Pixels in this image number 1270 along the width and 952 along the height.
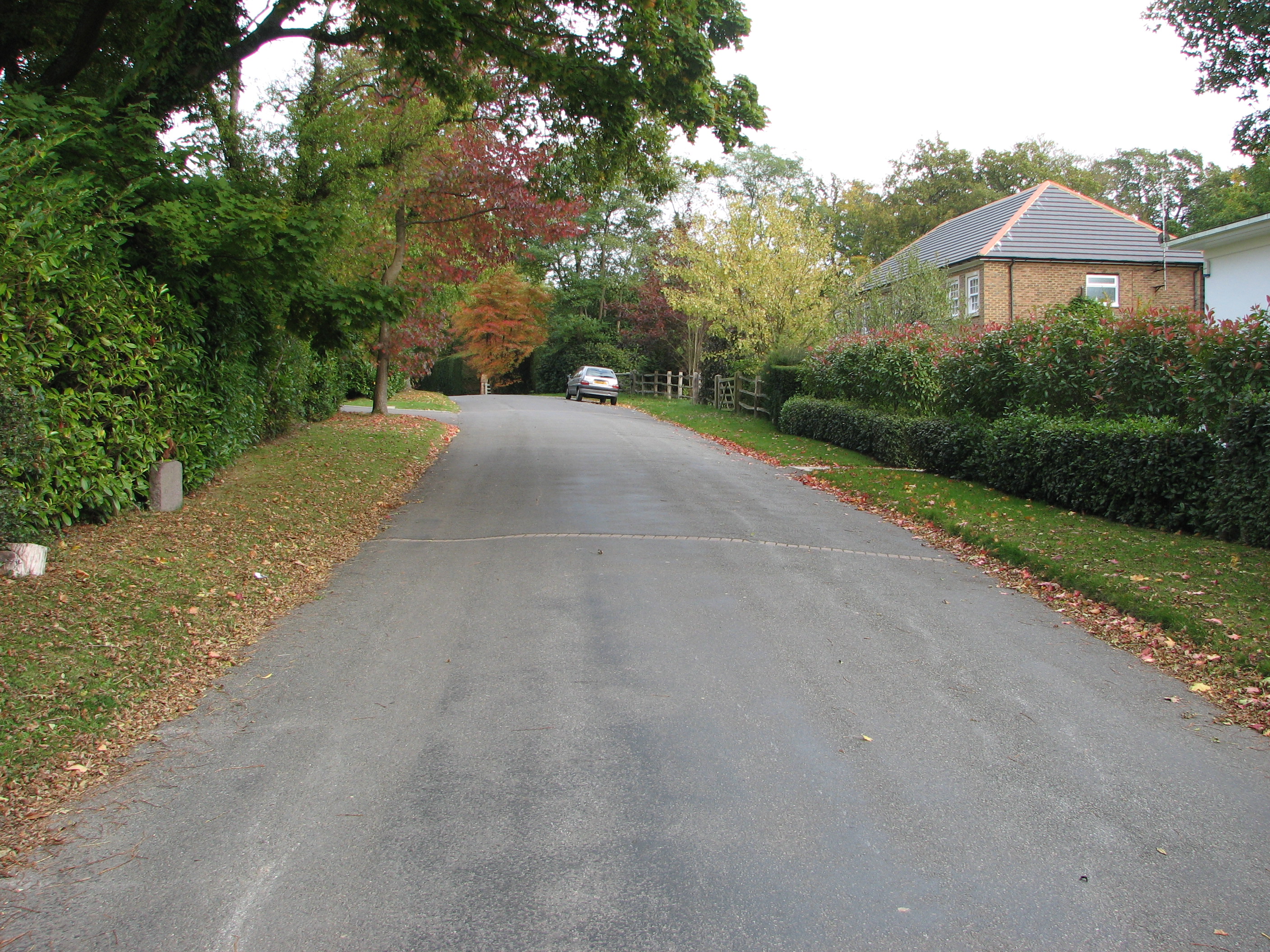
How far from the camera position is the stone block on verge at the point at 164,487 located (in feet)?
30.2

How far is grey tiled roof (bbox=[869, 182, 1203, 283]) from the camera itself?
98.0ft

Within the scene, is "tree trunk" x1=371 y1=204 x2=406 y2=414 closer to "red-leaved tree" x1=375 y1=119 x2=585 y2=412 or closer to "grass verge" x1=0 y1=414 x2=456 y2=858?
"red-leaved tree" x1=375 y1=119 x2=585 y2=412

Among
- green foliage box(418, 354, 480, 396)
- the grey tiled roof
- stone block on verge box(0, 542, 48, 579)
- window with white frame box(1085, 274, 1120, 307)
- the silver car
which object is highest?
the grey tiled roof

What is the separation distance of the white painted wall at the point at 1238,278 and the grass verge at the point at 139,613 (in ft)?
61.5

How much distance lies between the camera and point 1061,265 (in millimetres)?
30031

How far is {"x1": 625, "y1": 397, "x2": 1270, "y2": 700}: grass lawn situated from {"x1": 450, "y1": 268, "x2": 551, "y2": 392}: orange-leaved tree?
118 feet

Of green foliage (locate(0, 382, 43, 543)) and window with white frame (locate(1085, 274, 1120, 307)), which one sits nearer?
green foliage (locate(0, 382, 43, 543))

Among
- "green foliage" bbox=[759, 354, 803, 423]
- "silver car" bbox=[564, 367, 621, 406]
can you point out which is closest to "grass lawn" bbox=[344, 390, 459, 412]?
"silver car" bbox=[564, 367, 621, 406]

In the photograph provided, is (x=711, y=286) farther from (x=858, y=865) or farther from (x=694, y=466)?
(x=858, y=865)

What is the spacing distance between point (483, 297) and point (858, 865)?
46.1m

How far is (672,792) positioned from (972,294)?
30.0 m

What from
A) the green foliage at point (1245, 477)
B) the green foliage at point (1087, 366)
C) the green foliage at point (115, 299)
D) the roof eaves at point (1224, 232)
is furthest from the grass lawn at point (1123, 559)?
the roof eaves at point (1224, 232)

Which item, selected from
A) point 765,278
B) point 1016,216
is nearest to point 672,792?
point 765,278

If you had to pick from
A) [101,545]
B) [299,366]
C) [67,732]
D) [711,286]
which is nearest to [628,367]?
[711,286]
